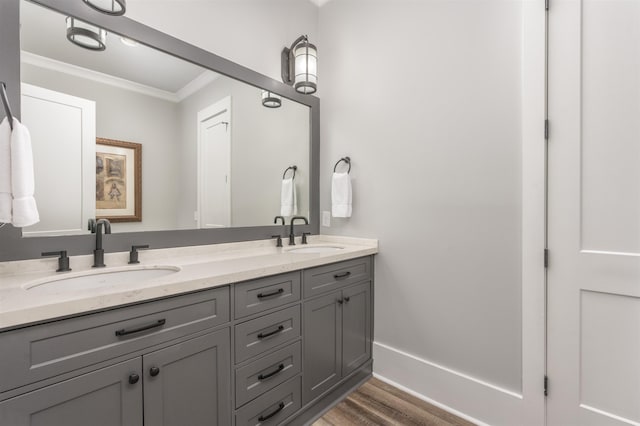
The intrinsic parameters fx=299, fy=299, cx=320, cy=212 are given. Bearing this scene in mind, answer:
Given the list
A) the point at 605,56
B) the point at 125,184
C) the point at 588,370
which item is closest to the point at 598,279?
the point at 588,370

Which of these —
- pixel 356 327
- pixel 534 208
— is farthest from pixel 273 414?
pixel 534 208

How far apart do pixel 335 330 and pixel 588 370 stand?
121 cm

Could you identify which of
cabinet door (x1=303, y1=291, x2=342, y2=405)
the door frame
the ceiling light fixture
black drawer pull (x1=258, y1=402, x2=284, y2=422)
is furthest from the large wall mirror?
the door frame

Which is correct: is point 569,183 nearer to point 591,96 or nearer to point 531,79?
point 591,96

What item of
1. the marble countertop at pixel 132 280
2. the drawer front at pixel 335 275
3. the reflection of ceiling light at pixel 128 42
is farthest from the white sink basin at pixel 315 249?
the reflection of ceiling light at pixel 128 42

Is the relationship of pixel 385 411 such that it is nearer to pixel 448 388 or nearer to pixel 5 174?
pixel 448 388

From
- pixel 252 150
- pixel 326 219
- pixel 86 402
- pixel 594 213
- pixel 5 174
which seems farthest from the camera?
pixel 326 219

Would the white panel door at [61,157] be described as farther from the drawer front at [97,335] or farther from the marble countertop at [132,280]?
the drawer front at [97,335]

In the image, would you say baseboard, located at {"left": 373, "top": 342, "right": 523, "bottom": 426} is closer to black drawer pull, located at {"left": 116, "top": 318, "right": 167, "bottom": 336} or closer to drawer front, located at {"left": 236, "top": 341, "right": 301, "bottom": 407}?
drawer front, located at {"left": 236, "top": 341, "right": 301, "bottom": 407}

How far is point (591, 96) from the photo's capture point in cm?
135

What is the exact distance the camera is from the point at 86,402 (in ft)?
2.96

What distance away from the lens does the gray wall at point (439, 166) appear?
5.23 ft

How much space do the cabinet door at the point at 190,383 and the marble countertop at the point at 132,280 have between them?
0.23 metres

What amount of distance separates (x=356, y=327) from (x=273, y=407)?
0.74 meters
